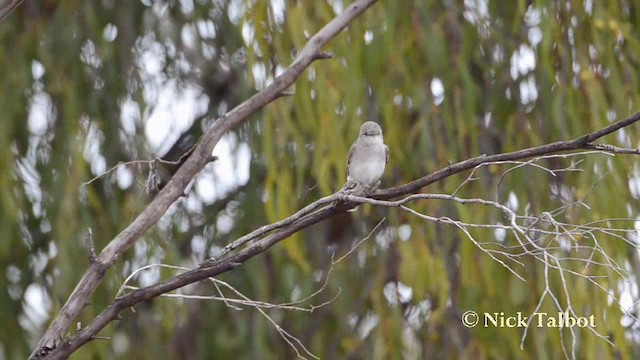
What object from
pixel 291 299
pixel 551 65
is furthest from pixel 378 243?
pixel 551 65

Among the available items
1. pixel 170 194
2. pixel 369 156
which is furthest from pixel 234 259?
pixel 369 156

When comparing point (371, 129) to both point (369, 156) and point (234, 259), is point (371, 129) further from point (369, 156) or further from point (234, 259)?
point (234, 259)

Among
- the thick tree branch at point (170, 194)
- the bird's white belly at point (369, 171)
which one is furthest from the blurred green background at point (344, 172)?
the thick tree branch at point (170, 194)

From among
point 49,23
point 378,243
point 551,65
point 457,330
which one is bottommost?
point 457,330

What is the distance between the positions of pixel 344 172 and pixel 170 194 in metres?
0.72

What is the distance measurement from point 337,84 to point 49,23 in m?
0.85

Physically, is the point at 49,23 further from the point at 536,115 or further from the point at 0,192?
the point at 536,115

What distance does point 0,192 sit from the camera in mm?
2740

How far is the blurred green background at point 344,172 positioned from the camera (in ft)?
8.98

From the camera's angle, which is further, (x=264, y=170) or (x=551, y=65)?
(x=264, y=170)

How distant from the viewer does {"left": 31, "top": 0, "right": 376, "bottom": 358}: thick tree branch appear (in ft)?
6.10

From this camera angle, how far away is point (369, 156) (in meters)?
2.55

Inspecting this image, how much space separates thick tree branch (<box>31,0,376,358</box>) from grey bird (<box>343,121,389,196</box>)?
280mm

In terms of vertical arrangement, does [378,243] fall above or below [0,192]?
below
